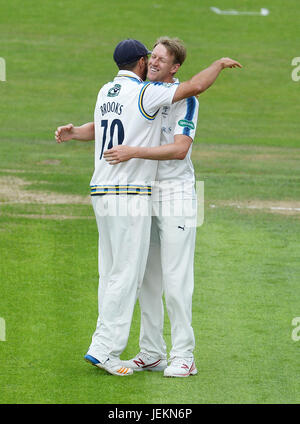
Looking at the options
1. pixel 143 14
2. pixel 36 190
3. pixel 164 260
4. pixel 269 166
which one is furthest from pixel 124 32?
pixel 164 260

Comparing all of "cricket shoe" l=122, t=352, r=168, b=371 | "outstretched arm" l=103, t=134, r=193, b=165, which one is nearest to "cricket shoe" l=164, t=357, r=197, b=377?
"cricket shoe" l=122, t=352, r=168, b=371

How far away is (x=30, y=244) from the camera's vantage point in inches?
441

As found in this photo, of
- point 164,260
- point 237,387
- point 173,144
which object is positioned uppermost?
point 173,144

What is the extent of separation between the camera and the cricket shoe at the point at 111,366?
6844 millimetres

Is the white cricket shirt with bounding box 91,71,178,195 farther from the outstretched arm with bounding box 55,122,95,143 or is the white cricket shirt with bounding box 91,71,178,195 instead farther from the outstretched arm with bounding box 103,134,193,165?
the outstretched arm with bounding box 55,122,95,143

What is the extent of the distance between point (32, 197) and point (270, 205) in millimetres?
3467

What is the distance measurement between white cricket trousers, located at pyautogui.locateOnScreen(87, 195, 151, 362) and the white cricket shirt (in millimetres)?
100

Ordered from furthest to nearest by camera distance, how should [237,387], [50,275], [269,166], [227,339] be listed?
1. [269,166]
2. [50,275]
3. [227,339]
4. [237,387]

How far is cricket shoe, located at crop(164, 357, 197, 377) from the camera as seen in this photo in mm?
6887

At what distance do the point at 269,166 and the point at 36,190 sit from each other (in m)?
4.56

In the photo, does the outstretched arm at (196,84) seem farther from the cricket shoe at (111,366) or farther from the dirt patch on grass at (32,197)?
the dirt patch on grass at (32,197)

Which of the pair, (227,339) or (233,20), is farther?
(233,20)

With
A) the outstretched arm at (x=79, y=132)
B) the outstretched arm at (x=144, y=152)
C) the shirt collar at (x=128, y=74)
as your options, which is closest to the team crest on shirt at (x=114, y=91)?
the shirt collar at (x=128, y=74)
